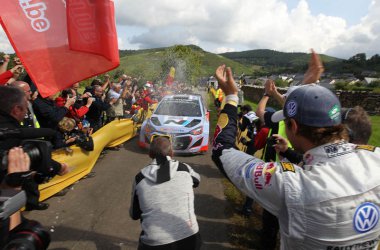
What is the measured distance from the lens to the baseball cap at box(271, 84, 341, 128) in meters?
1.44

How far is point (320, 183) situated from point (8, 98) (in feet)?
7.98

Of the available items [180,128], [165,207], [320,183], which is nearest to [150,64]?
[180,128]

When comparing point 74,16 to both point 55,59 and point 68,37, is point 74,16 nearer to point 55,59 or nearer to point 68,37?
point 68,37

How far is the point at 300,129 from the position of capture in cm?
151

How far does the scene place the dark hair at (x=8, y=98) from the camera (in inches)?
96.0

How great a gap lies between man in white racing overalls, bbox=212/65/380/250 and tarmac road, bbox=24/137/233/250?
9.79ft

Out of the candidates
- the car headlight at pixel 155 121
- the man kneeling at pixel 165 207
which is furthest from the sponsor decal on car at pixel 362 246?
the car headlight at pixel 155 121

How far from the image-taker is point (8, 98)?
2447 mm

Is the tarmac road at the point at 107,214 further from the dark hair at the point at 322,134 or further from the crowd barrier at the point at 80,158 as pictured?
the dark hair at the point at 322,134

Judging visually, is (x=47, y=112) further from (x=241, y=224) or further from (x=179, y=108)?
(x=179, y=108)

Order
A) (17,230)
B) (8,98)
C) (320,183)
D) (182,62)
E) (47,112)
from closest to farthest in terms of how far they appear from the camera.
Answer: (320,183) → (17,230) → (8,98) → (47,112) → (182,62)

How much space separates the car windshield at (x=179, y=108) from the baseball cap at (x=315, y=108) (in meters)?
7.92

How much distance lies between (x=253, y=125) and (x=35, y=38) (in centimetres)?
423

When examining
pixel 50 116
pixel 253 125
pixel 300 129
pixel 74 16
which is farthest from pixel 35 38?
pixel 253 125
